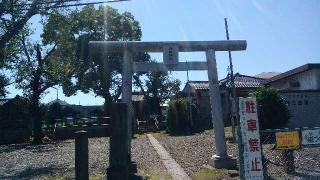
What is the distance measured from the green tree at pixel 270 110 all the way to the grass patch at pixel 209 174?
8.43 metres

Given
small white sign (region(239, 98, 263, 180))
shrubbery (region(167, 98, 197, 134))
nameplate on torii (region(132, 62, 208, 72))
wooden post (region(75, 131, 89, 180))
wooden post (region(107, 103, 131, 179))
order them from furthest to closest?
shrubbery (region(167, 98, 197, 134)), nameplate on torii (region(132, 62, 208, 72)), wooden post (region(107, 103, 131, 179)), wooden post (region(75, 131, 89, 180)), small white sign (region(239, 98, 263, 180))

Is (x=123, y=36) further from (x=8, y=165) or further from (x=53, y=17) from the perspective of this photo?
(x=8, y=165)

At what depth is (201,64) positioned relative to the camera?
13.0 metres

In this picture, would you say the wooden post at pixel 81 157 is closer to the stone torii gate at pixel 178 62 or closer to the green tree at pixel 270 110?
the stone torii gate at pixel 178 62

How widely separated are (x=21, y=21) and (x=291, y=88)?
17124 mm

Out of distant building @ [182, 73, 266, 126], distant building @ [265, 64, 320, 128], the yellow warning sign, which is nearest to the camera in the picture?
the yellow warning sign

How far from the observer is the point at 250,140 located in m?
7.53

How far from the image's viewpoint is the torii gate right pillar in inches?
486

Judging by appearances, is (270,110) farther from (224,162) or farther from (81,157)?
(81,157)

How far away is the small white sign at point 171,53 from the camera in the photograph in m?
12.4

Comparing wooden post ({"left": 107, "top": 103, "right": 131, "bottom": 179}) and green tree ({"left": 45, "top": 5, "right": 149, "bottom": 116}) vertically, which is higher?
green tree ({"left": 45, "top": 5, "right": 149, "bottom": 116})

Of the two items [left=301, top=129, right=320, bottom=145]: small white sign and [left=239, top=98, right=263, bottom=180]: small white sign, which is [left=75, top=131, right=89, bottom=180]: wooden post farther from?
[left=301, top=129, right=320, bottom=145]: small white sign

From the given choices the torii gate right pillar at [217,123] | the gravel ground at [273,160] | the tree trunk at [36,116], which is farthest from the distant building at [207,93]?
the torii gate right pillar at [217,123]

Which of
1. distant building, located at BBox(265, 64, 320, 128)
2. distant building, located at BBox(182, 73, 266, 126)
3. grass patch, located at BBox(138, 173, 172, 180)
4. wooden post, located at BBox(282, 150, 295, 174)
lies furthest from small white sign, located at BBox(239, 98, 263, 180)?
distant building, located at BBox(182, 73, 266, 126)
